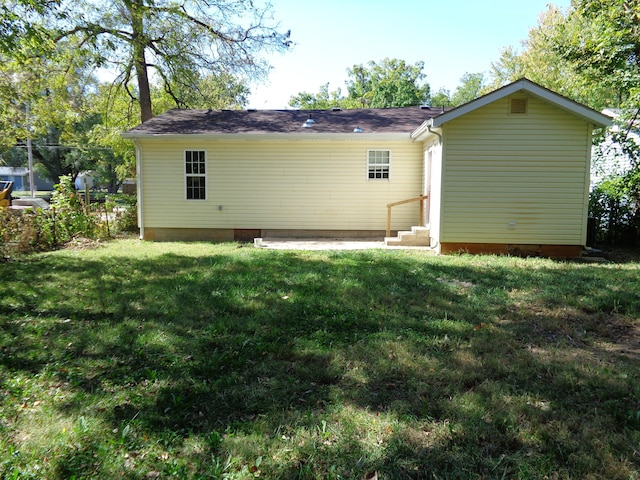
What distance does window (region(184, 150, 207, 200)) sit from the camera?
12633 millimetres

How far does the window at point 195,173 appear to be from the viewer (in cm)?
1263

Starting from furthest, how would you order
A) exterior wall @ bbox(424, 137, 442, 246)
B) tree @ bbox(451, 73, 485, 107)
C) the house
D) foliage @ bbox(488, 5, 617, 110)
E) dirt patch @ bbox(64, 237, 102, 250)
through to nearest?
tree @ bbox(451, 73, 485, 107), foliage @ bbox(488, 5, 617, 110), the house, dirt patch @ bbox(64, 237, 102, 250), exterior wall @ bbox(424, 137, 442, 246)

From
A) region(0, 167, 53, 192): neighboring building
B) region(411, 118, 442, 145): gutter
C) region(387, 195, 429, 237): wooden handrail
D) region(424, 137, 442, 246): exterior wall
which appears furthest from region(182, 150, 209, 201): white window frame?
region(0, 167, 53, 192): neighboring building

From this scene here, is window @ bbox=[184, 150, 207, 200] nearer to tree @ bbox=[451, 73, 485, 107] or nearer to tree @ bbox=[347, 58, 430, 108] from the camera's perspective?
tree @ bbox=[347, 58, 430, 108]

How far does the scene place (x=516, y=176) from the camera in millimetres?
9648

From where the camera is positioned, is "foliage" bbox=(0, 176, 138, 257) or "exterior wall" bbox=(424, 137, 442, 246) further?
"foliage" bbox=(0, 176, 138, 257)

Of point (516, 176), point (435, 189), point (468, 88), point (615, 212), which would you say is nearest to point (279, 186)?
point (435, 189)

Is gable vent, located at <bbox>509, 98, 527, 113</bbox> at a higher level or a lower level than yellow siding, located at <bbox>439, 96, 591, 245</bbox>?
higher

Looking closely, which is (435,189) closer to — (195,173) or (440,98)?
(195,173)

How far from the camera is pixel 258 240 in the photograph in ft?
38.0

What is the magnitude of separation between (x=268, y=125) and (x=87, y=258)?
637 cm

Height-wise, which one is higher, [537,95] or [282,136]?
[537,95]

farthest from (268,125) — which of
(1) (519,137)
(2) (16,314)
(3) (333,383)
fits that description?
(3) (333,383)

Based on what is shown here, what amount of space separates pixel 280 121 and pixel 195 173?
3.07 meters
